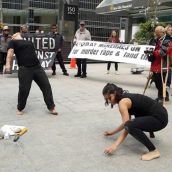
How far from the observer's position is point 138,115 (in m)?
5.12

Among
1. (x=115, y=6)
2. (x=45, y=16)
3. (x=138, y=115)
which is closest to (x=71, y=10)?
(x=115, y=6)

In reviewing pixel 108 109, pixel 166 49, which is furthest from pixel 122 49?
pixel 108 109

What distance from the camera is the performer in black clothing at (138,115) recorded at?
490 cm

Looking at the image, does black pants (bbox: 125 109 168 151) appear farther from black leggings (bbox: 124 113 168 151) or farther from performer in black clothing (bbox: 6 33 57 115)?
performer in black clothing (bbox: 6 33 57 115)

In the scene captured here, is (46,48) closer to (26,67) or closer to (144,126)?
(26,67)

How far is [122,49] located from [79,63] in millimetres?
1579

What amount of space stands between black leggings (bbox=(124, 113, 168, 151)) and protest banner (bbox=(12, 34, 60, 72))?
7421 mm

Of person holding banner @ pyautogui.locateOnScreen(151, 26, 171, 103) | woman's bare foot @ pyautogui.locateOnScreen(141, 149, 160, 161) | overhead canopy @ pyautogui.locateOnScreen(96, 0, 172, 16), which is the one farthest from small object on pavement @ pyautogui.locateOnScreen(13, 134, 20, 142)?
overhead canopy @ pyautogui.locateOnScreen(96, 0, 172, 16)

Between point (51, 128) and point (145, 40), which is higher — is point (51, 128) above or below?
below

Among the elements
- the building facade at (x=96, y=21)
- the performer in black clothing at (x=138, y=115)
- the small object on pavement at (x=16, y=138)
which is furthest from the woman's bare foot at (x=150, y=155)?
the building facade at (x=96, y=21)

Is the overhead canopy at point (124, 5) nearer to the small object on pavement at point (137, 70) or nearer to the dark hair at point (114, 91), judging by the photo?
the small object on pavement at point (137, 70)

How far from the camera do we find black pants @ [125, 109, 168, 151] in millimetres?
4891

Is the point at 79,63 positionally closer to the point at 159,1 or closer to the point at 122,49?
the point at 122,49

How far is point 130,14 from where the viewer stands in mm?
23828
